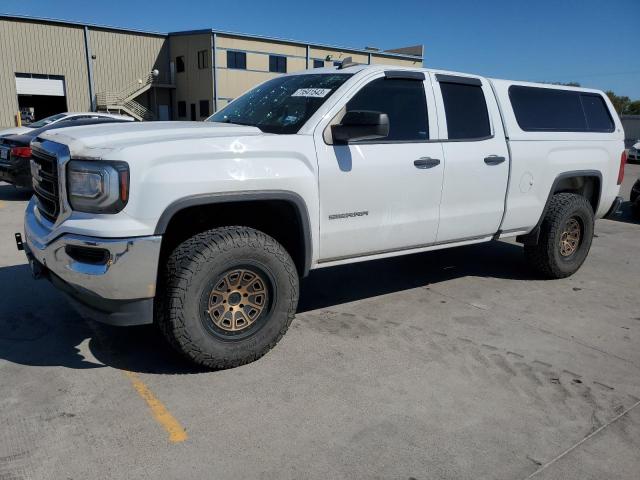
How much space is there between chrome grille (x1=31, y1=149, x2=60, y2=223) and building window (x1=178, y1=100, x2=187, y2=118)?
41.1 meters

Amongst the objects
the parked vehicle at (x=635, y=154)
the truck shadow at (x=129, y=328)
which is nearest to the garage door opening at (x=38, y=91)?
the parked vehicle at (x=635, y=154)

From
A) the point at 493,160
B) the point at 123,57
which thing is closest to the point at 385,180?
the point at 493,160

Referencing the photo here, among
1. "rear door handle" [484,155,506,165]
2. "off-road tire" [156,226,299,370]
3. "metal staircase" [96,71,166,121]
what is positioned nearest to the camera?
"off-road tire" [156,226,299,370]

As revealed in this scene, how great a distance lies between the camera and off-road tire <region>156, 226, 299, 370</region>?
10.4 feet

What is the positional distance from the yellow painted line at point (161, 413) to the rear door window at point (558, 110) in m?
4.01

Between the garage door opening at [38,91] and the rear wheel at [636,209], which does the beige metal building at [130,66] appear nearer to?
the garage door opening at [38,91]

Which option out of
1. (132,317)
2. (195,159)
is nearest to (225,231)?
(195,159)

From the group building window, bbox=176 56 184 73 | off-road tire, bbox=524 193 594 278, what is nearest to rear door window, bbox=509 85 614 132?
off-road tire, bbox=524 193 594 278

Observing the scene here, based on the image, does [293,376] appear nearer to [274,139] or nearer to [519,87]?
[274,139]

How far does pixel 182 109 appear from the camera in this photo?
42812mm

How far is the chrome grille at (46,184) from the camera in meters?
3.21

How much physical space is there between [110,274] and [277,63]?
41101mm

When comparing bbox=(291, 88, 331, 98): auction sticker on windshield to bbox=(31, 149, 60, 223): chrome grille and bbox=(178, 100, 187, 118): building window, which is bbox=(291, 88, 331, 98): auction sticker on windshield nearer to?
bbox=(31, 149, 60, 223): chrome grille

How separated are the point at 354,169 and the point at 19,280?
3570 millimetres
